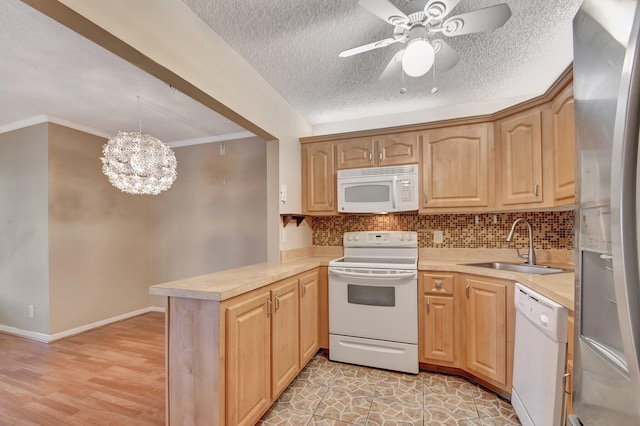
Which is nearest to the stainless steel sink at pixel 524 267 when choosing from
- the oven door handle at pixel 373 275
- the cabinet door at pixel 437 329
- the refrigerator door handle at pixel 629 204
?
the cabinet door at pixel 437 329

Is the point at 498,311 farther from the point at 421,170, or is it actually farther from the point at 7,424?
the point at 7,424

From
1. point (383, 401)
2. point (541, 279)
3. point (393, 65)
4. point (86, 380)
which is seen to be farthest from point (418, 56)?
point (86, 380)

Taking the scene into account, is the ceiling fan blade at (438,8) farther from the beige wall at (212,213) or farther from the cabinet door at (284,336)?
the beige wall at (212,213)

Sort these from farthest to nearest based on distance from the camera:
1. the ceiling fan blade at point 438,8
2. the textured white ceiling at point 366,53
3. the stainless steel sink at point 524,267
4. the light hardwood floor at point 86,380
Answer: the stainless steel sink at point 524,267
the light hardwood floor at point 86,380
the textured white ceiling at point 366,53
the ceiling fan blade at point 438,8

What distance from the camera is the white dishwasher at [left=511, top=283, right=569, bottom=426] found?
1287 millimetres

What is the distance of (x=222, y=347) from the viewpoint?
1.42 metres

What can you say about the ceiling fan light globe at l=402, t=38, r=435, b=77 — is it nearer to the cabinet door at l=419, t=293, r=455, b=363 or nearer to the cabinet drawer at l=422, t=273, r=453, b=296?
the cabinet drawer at l=422, t=273, r=453, b=296

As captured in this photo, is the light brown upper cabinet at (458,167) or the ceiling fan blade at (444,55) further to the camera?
the light brown upper cabinet at (458,167)

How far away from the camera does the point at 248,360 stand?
1.60m

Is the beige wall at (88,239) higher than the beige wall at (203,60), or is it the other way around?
the beige wall at (203,60)

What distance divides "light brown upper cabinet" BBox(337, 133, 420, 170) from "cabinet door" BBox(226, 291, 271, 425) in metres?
1.67

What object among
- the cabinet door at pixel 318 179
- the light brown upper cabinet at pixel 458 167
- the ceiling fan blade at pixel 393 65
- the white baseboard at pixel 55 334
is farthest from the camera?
the white baseboard at pixel 55 334

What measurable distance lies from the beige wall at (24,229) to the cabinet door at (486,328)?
422cm

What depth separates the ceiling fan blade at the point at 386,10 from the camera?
133cm
